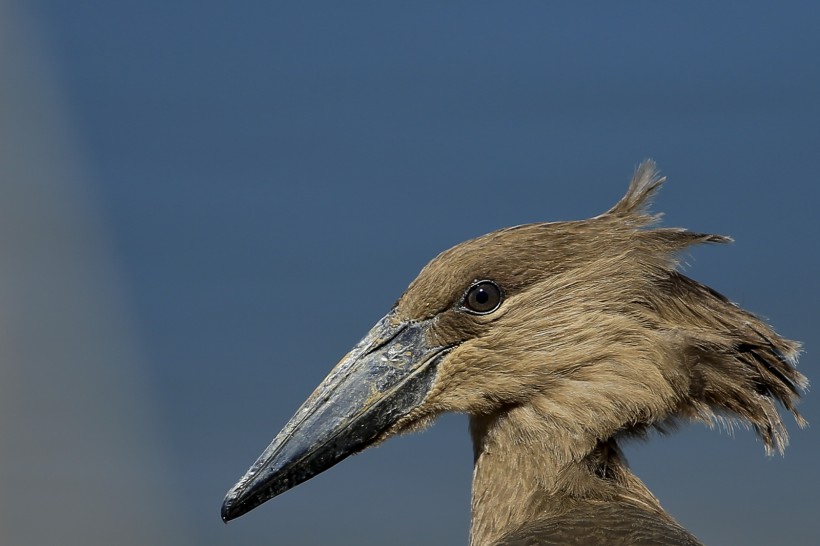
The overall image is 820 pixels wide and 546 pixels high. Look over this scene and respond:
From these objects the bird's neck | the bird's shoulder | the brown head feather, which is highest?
the brown head feather

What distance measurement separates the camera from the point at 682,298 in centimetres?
528

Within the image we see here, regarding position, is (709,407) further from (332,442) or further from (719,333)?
(332,442)

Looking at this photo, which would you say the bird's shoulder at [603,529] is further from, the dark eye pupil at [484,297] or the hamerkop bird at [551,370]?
the dark eye pupil at [484,297]

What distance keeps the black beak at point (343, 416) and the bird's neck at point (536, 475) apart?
0.39 m

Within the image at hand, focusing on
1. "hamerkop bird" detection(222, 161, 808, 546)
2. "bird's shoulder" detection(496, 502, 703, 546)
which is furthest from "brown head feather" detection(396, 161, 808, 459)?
"bird's shoulder" detection(496, 502, 703, 546)

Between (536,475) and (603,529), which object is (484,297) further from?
(603,529)

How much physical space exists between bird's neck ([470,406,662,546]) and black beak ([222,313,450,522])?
39 cm

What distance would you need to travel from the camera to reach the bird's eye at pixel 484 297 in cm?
539

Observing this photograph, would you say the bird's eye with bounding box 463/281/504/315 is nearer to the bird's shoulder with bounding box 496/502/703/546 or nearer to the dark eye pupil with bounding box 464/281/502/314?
the dark eye pupil with bounding box 464/281/502/314

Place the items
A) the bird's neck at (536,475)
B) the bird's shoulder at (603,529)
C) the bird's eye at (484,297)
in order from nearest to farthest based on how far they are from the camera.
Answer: the bird's shoulder at (603,529), the bird's neck at (536,475), the bird's eye at (484,297)

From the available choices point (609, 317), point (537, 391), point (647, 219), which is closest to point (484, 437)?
point (537, 391)

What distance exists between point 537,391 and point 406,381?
0.56 meters

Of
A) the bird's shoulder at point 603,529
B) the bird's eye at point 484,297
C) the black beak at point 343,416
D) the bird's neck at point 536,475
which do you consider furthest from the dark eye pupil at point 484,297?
the bird's shoulder at point 603,529

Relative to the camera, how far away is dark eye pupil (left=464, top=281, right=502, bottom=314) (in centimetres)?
539
